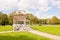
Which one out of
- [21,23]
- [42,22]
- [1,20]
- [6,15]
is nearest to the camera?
[21,23]

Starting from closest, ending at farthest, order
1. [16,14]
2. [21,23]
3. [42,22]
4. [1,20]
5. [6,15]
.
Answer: [16,14] → [21,23] → [1,20] → [6,15] → [42,22]

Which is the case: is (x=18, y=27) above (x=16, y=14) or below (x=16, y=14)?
below

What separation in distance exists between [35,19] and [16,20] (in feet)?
119

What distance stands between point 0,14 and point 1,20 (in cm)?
538

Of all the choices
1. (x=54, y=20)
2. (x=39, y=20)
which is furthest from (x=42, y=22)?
(x=54, y=20)

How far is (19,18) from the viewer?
2164cm

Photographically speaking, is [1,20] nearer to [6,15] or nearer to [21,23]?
[6,15]

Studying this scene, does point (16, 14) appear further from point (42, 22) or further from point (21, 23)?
point (42, 22)

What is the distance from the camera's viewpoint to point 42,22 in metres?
57.7

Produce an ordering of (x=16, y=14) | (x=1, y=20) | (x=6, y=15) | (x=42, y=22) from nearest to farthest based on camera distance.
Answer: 1. (x=16, y=14)
2. (x=1, y=20)
3. (x=6, y=15)
4. (x=42, y=22)

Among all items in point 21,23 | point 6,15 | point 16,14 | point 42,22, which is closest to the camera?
point 16,14

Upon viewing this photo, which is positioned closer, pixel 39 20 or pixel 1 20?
pixel 1 20

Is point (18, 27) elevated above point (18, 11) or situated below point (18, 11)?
below

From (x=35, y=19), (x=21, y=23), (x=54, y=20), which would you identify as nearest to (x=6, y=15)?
(x=35, y=19)
